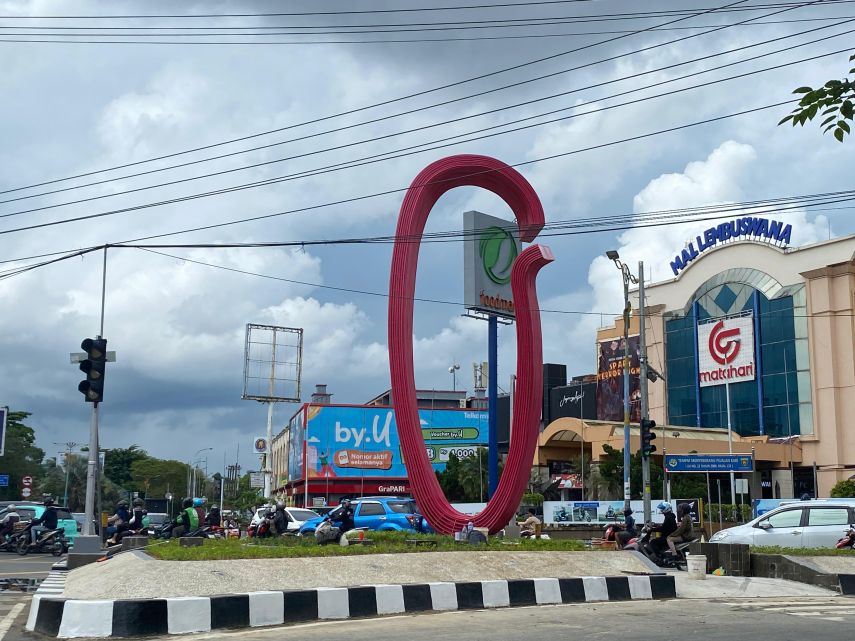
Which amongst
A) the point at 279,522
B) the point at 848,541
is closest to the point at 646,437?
the point at 848,541

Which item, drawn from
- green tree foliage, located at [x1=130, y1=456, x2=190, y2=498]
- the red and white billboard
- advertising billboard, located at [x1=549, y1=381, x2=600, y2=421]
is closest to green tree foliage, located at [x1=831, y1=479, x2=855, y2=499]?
the red and white billboard

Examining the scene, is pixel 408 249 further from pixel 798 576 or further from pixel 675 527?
pixel 798 576

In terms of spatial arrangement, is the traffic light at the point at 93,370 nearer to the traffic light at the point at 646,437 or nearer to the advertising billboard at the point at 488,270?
the advertising billboard at the point at 488,270

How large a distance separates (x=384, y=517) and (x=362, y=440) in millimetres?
41907

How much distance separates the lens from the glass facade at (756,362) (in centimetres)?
5738

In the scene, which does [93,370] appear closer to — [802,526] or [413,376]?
[413,376]

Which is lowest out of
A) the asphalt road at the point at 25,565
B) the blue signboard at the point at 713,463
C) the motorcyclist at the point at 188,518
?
the asphalt road at the point at 25,565

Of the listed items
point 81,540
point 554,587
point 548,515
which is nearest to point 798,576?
point 554,587

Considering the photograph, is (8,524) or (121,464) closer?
(8,524)

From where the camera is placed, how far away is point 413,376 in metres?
20.7

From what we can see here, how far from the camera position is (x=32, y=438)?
8725 centimetres

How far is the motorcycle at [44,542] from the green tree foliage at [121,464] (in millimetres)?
97902

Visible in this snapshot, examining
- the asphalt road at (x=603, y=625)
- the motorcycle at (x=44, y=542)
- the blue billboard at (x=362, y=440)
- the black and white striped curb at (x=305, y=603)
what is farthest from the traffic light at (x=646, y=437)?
the blue billboard at (x=362, y=440)

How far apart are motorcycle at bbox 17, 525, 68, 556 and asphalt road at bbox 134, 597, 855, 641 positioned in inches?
733
